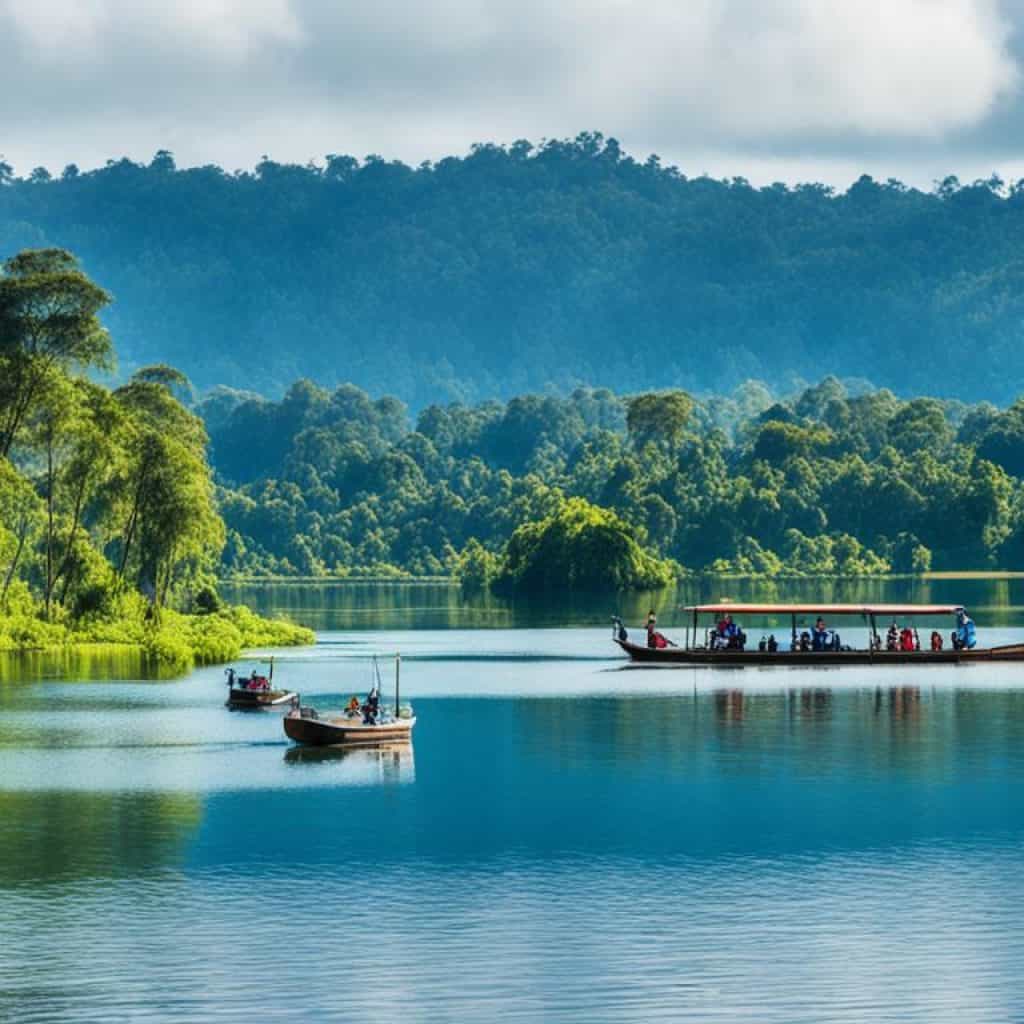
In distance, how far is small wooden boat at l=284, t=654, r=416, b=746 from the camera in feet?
202

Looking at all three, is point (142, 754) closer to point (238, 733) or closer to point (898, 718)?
point (238, 733)

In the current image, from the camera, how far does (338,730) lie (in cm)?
6178

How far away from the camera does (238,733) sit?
66.5 metres

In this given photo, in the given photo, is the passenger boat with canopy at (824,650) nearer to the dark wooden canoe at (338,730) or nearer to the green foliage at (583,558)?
the dark wooden canoe at (338,730)

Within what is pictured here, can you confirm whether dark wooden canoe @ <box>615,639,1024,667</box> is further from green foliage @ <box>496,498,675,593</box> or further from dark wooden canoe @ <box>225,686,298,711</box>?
green foliage @ <box>496,498,675,593</box>

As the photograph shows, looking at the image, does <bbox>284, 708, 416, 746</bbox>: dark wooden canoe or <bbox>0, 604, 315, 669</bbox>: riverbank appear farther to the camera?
<bbox>0, 604, 315, 669</bbox>: riverbank

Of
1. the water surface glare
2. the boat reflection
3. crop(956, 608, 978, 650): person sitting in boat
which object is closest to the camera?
the water surface glare

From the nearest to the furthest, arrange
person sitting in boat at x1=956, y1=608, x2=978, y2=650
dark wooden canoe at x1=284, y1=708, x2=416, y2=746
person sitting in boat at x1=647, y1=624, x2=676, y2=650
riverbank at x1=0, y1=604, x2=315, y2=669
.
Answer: dark wooden canoe at x1=284, y1=708, x2=416, y2=746 → person sitting in boat at x1=956, y1=608, x2=978, y2=650 → person sitting in boat at x1=647, y1=624, x2=676, y2=650 → riverbank at x1=0, y1=604, x2=315, y2=669

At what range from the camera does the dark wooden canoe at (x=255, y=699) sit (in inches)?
2916

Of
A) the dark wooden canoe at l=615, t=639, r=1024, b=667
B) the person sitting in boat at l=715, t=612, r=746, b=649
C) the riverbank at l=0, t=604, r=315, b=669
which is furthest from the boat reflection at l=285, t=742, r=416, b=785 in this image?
the person sitting in boat at l=715, t=612, r=746, b=649

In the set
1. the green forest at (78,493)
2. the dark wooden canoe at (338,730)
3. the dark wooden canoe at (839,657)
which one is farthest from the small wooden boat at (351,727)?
the green forest at (78,493)

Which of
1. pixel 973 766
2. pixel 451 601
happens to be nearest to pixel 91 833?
pixel 973 766

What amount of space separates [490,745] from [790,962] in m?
30.6

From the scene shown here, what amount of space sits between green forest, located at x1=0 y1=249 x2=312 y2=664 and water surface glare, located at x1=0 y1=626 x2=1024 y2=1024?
30833 mm
